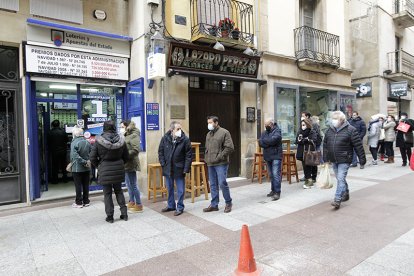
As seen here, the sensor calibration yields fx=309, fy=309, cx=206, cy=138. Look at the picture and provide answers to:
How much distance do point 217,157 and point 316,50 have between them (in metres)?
7.53

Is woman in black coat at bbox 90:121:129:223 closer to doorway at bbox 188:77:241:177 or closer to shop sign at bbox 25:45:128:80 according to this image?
shop sign at bbox 25:45:128:80

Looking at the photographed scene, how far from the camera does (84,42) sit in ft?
22.8

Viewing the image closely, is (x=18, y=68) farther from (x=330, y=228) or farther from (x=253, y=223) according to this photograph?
(x=330, y=228)

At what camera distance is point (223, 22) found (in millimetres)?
8344

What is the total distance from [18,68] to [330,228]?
21.9 ft

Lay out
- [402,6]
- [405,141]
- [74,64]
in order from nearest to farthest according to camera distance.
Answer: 1. [74,64]
2. [405,141]
3. [402,6]

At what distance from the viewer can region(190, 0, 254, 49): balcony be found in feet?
26.1

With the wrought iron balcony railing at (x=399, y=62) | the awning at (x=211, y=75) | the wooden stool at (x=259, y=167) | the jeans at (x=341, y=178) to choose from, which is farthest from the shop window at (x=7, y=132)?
the wrought iron balcony railing at (x=399, y=62)

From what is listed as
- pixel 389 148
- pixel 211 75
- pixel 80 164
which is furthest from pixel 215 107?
pixel 389 148

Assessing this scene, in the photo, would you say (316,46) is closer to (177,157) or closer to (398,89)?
Result: (398,89)

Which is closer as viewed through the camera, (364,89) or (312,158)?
(312,158)

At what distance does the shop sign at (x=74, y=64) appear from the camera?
6332mm

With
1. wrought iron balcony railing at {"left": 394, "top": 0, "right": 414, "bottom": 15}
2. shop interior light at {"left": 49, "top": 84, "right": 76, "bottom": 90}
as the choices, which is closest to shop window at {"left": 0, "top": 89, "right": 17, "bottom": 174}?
shop interior light at {"left": 49, "top": 84, "right": 76, "bottom": 90}

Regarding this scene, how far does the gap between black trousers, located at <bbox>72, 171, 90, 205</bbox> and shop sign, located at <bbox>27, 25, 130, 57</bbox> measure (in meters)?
2.76
